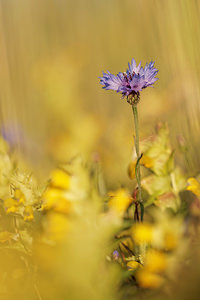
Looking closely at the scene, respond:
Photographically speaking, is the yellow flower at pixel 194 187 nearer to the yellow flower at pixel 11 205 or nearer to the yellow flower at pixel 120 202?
the yellow flower at pixel 120 202

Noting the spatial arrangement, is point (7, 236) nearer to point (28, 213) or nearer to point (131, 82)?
point (28, 213)

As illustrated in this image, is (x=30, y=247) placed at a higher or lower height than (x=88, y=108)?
lower

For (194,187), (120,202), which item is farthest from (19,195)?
(194,187)

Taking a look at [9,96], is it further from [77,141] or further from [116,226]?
[116,226]

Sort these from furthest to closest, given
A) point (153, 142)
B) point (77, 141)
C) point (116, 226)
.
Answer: point (77, 141)
point (153, 142)
point (116, 226)

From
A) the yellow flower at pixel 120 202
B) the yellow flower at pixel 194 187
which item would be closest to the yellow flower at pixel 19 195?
the yellow flower at pixel 120 202

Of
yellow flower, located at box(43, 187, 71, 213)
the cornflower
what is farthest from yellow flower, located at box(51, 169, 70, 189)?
the cornflower

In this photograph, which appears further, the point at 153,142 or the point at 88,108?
the point at 88,108

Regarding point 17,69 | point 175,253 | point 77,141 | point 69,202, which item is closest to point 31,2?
point 17,69
